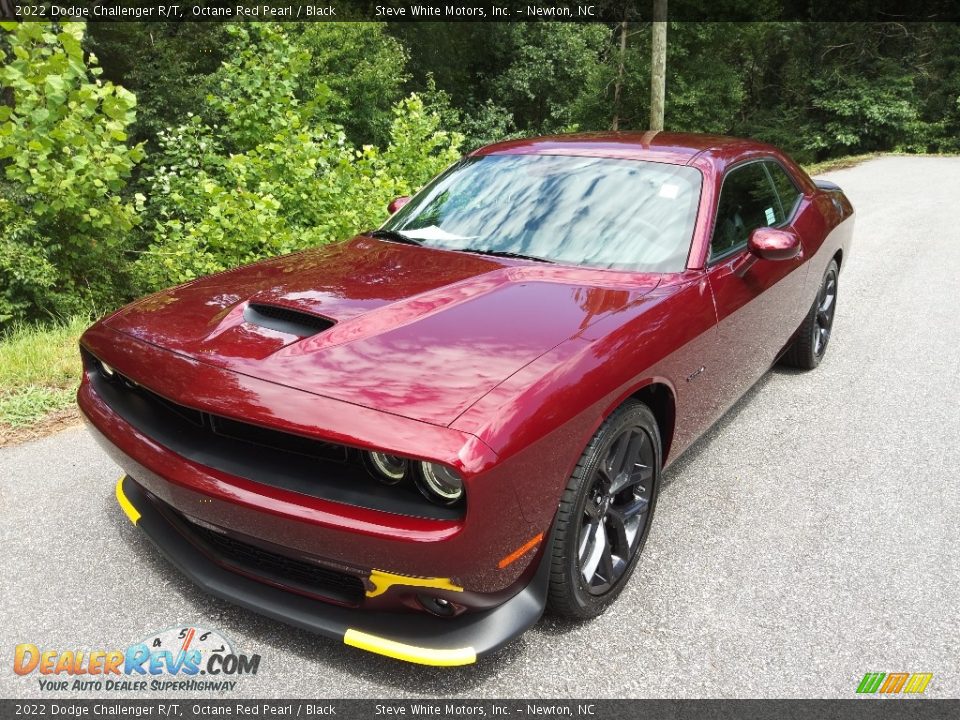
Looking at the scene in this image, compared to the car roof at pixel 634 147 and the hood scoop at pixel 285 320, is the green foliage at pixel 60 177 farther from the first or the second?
the hood scoop at pixel 285 320

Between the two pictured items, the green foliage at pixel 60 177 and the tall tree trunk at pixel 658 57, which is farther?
the tall tree trunk at pixel 658 57

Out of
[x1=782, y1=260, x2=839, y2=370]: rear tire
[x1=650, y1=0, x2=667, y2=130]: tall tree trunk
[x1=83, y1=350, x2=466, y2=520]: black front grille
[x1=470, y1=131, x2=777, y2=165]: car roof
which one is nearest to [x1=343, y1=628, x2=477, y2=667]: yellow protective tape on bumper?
[x1=83, y1=350, x2=466, y2=520]: black front grille

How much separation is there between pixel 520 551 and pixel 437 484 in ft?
1.00

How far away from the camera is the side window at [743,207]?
3371 millimetres

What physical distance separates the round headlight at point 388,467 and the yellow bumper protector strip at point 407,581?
243 mm

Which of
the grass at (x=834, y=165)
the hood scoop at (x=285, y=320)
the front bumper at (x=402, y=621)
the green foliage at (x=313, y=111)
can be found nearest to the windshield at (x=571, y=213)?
the hood scoop at (x=285, y=320)

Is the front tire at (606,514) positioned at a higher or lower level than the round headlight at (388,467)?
lower

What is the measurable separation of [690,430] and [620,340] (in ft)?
2.59

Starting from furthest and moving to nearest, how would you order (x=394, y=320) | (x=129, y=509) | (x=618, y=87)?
(x=618, y=87) < (x=129, y=509) < (x=394, y=320)

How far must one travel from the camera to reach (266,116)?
7.10 meters

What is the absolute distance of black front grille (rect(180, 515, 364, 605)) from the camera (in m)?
2.20

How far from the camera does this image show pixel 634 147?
12.0 ft

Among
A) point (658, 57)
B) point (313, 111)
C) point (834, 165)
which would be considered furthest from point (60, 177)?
point (834, 165)

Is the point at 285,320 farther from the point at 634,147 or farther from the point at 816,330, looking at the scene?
the point at 816,330
